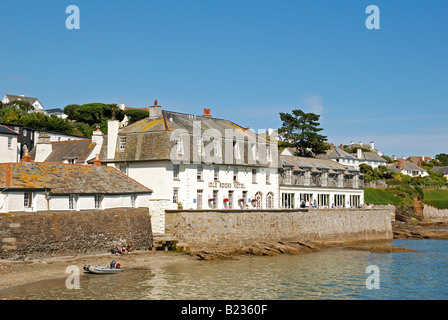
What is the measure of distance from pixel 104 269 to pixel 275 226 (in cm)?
2303

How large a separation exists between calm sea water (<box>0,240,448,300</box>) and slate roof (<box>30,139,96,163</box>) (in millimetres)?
21298

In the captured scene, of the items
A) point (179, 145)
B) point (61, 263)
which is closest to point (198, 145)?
point (179, 145)

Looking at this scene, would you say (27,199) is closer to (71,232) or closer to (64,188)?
(64,188)

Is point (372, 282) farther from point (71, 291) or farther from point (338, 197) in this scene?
point (338, 197)

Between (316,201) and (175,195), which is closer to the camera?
(175,195)

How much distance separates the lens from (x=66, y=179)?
39562 millimetres

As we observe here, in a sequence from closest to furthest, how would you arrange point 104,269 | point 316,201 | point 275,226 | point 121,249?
point 104,269 → point 121,249 → point 275,226 → point 316,201

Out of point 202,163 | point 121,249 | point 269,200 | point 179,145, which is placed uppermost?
point 179,145

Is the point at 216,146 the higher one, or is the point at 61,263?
the point at 216,146

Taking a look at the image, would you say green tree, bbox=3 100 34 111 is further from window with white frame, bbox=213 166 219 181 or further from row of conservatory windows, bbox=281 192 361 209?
window with white frame, bbox=213 166 219 181

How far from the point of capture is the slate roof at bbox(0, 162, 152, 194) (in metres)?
36.1

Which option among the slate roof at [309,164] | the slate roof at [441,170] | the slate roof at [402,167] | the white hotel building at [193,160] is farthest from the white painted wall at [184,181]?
the slate roof at [441,170]

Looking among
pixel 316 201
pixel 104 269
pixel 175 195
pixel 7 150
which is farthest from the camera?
pixel 316 201
